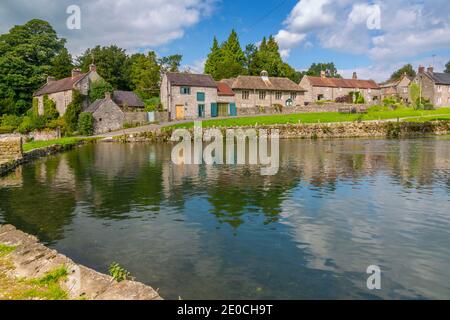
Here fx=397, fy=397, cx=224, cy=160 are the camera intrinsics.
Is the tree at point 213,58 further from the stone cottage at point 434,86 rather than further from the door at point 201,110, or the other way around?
the stone cottage at point 434,86

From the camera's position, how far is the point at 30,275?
9164 mm

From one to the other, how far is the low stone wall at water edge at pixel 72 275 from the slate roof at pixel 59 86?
60.3 meters

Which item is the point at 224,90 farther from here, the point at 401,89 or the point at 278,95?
A: the point at 401,89

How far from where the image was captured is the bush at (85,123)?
59.9 m

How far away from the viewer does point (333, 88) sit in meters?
99.2

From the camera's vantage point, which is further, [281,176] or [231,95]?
[231,95]

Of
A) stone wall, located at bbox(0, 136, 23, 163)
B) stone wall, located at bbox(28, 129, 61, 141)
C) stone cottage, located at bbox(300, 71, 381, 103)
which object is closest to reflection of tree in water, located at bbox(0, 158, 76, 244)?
stone wall, located at bbox(0, 136, 23, 163)

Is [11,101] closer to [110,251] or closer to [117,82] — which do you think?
[117,82]

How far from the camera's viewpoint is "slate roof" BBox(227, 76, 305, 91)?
82.2 meters

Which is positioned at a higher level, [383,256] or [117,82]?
[117,82]
